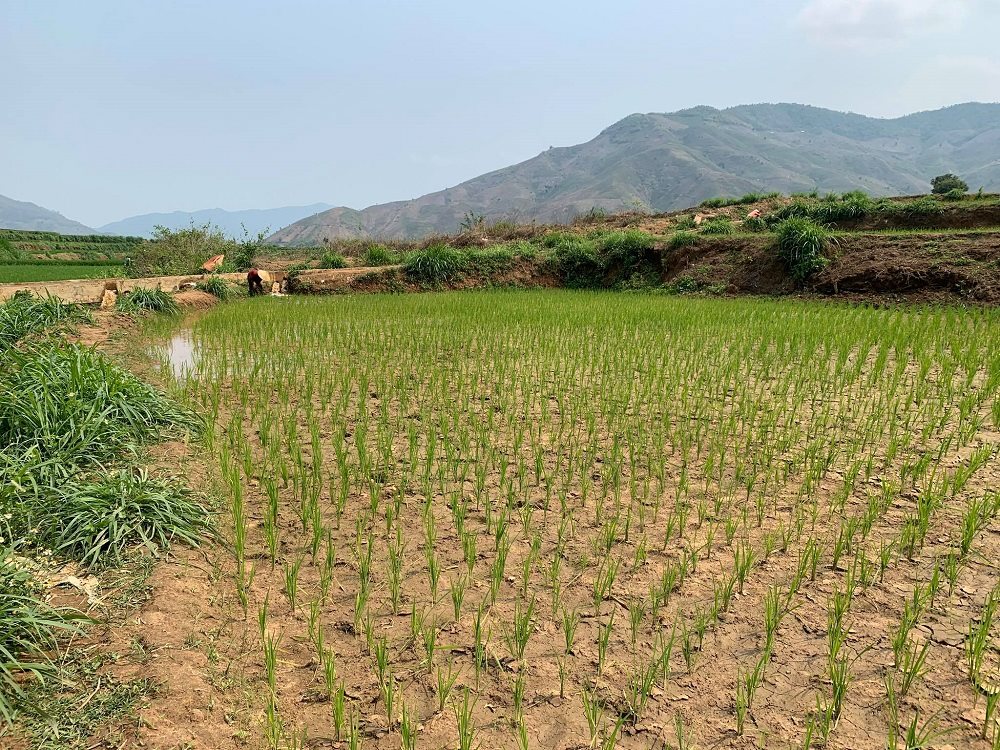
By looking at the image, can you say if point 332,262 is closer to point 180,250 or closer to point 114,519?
point 180,250

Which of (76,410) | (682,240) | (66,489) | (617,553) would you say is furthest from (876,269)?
(66,489)

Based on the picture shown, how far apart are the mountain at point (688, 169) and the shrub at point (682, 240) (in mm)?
61884

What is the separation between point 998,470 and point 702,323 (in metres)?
4.34

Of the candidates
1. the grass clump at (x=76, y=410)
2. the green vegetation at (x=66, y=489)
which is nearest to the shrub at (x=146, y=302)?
the grass clump at (x=76, y=410)

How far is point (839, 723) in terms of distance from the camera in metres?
1.57

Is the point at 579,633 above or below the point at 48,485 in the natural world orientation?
below

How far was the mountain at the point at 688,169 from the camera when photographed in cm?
9712

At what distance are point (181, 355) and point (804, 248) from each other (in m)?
9.85

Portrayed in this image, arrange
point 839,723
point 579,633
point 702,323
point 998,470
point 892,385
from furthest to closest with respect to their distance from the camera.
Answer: point 702,323 → point 892,385 → point 998,470 → point 579,633 → point 839,723

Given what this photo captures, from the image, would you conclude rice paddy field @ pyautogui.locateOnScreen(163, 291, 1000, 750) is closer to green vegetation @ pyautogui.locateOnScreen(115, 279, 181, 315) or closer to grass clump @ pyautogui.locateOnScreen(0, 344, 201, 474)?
grass clump @ pyautogui.locateOnScreen(0, 344, 201, 474)

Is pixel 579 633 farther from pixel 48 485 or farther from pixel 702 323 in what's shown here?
pixel 702 323

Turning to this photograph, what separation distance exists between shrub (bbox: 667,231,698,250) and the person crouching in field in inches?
356

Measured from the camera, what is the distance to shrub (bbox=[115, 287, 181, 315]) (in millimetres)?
8523

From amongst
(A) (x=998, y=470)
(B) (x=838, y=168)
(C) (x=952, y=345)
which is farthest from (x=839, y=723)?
(B) (x=838, y=168)
